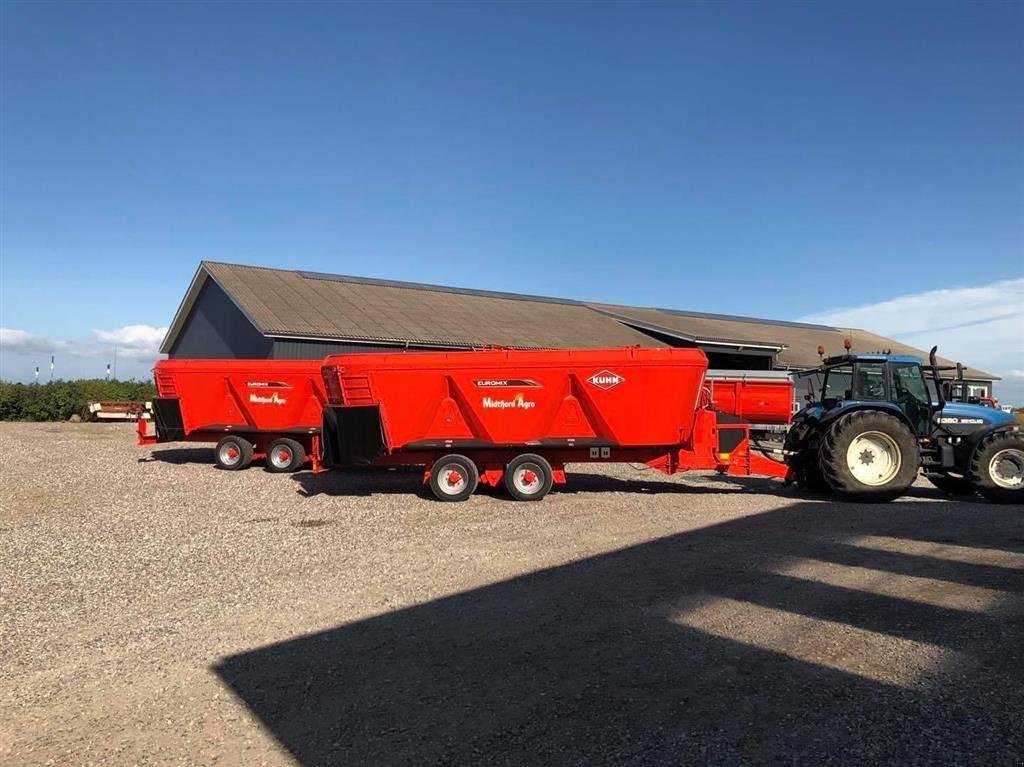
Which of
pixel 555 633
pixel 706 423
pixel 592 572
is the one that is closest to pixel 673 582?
pixel 592 572

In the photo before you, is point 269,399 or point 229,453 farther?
point 229,453

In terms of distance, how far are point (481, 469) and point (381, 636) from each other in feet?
23.3

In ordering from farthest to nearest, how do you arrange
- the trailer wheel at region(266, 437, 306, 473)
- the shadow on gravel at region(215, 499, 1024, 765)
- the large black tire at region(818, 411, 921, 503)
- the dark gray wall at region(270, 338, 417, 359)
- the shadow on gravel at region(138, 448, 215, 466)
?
the dark gray wall at region(270, 338, 417, 359) → the shadow on gravel at region(138, 448, 215, 466) → the trailer wheel at region(266, 437, 306, 473) → the large black tire at region(818, 411, 921, 503) → the shadow on gravel at region(215, 499, 1024, 765)

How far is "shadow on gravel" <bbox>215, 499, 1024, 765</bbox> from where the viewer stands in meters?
3.76

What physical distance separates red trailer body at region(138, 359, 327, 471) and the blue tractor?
9.75 m

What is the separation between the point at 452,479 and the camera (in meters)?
12.2

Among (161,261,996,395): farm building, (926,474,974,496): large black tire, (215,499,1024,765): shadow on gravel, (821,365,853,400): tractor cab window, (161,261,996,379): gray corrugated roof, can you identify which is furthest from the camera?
(161,261,996,379): gray corrugated roof

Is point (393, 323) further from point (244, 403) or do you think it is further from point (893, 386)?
point (893, 386)

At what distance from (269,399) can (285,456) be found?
1296 mm

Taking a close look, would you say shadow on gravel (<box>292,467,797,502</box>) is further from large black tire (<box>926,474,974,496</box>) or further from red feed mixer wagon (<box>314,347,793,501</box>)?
large black tire (<box>926,474,974,496</box>)

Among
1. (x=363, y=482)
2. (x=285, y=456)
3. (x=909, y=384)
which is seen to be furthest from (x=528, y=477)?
(x=909, y=384)

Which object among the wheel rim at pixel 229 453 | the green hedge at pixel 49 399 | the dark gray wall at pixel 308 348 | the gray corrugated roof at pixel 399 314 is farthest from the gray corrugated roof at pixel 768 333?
the green hedge at pixel 49 399

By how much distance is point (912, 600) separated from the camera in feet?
20.2

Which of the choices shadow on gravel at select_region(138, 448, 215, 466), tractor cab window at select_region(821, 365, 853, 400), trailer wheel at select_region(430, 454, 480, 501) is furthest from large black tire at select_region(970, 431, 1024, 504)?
shadow on gravel at select_region(138, 448, 215, 466)
